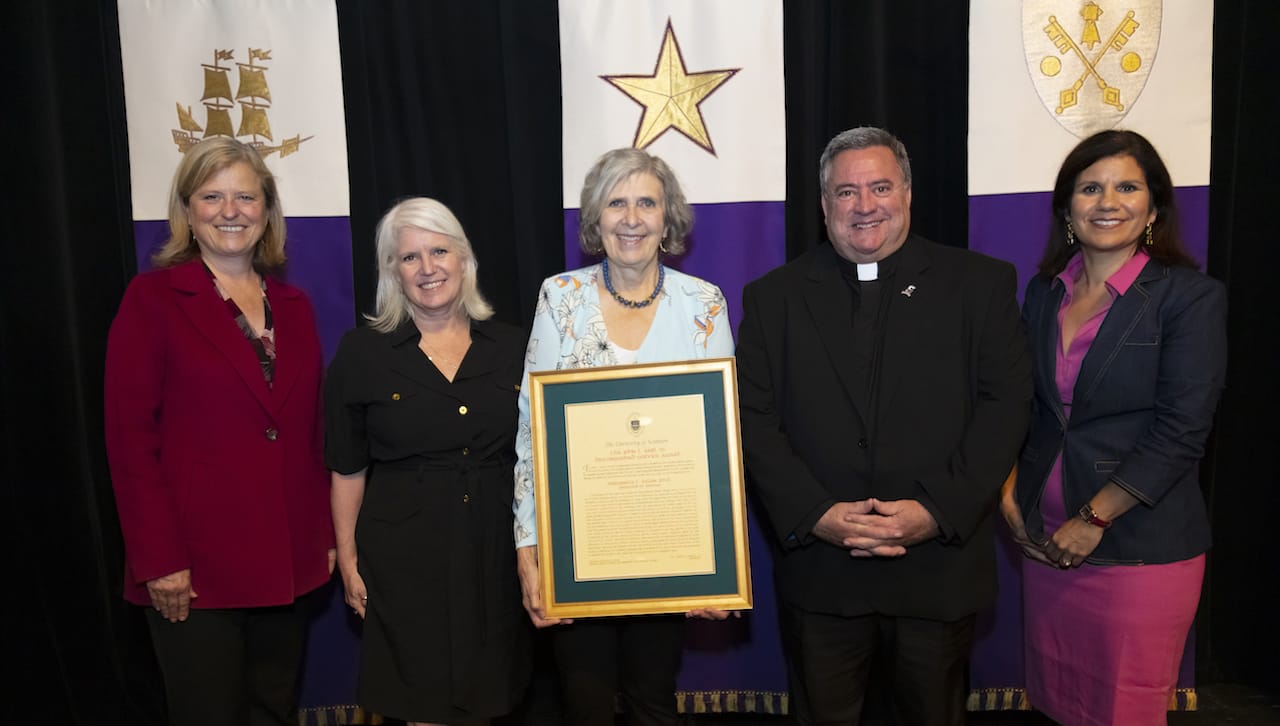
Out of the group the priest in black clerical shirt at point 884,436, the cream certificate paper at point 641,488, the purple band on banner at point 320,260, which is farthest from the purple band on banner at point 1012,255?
the purple band on banner at point 320,260

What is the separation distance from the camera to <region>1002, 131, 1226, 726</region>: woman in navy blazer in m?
2.06

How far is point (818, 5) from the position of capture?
3.02 m

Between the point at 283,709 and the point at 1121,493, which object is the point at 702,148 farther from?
the point at 283,709

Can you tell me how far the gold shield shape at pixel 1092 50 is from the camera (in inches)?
115

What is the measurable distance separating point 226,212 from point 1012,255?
2.79 metres

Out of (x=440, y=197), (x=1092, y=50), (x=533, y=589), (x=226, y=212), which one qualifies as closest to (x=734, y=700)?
(x=533, y=589)

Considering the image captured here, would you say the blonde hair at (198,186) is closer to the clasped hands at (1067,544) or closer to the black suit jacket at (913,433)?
the black suit jacket at (913,433)

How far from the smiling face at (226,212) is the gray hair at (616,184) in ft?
3.25

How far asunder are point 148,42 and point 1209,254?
14.2 ft

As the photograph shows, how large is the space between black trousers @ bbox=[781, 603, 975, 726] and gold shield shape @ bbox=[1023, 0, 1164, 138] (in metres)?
2.10

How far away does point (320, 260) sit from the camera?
10.4 feet

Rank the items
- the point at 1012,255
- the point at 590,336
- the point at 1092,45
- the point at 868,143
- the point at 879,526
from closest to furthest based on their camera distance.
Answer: the point at 879,526, the point at 868,143, the point at 590,336, the point at 1092,45, the point at 1012,255

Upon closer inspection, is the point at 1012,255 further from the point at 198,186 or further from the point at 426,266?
the point at 198,186

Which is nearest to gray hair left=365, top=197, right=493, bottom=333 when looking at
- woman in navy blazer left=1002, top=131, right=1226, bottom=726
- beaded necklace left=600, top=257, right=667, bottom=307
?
beaded necklace left=600, top=257, right=667, bottom=307
